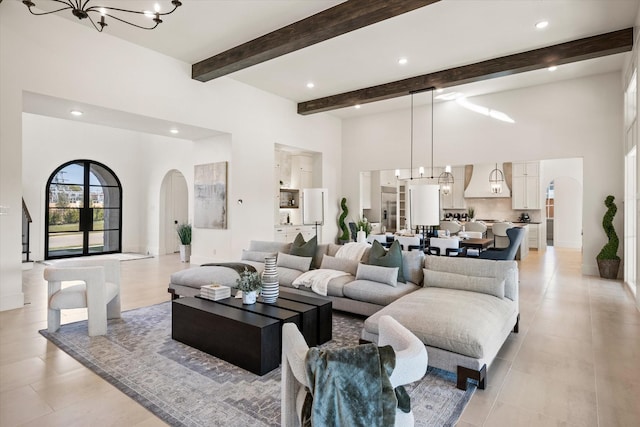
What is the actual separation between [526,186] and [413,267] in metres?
8.73

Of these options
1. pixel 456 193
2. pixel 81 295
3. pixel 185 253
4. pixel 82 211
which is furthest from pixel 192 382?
pixel 456 193

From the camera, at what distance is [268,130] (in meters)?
8.14

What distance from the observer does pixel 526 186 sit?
1095cm

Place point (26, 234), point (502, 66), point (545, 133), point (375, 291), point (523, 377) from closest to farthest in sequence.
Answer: point (523, 377), point (375, 291), point (502, 66), point (545, 133), point (26, 234)

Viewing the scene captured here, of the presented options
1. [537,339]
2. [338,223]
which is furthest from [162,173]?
[537,339]

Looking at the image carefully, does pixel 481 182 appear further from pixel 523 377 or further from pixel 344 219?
pixel 523 377

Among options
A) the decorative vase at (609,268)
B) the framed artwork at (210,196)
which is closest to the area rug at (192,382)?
the framed artwork at (210,196)

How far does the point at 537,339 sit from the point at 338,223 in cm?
717

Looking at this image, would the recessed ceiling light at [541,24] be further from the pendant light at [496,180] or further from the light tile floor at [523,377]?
the pendant light at [496,180]

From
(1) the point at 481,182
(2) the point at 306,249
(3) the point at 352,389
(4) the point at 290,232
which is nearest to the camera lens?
(3) the point at 352,389

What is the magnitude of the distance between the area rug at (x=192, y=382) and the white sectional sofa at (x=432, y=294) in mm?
305

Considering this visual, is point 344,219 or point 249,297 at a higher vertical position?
point 344,219

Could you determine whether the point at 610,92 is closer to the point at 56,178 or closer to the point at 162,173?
the point at 162,173

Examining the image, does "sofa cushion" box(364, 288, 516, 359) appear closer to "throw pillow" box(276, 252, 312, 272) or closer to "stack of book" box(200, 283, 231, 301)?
"stack of book" box(200, 283, 231, 301)
